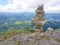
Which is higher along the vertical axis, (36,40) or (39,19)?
(39,19)

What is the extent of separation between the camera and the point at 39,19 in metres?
23.0

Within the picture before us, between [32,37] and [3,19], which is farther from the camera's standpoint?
[3,19]

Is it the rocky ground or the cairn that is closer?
the rocky ground

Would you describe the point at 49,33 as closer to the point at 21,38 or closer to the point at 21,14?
the point at 21,38

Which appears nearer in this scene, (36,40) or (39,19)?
(36,40)

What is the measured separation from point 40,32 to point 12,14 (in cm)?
4679

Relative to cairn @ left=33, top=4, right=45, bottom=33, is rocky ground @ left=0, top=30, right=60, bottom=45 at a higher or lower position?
lower

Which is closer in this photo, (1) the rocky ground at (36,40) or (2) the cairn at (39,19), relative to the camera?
(1) the rocky ground at (36,40)

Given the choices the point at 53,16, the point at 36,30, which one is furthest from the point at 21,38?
the point at 53,16

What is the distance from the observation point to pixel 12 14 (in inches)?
2707

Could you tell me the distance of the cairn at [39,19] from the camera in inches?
895

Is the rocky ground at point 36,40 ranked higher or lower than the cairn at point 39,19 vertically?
lower

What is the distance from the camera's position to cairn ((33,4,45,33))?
74.6 feet

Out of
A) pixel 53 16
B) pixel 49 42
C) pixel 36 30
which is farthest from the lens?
pixel 53 16
